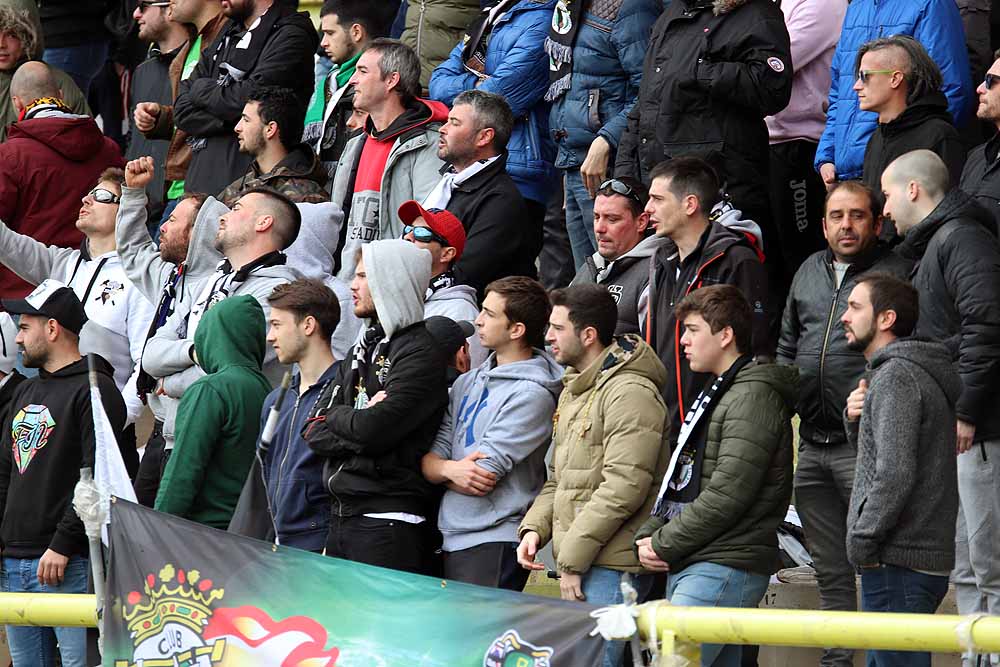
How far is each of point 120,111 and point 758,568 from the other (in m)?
9.12

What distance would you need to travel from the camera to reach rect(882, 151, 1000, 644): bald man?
20.6 ft

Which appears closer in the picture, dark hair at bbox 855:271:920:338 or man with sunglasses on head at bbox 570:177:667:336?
dark hair at bbox 855:271:920:338

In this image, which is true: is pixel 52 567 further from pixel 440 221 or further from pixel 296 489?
pixel 440 221

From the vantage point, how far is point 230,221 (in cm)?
766

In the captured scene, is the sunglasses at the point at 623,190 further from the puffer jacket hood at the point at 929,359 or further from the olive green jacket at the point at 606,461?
the puffer jacket hood at the point at 929,359

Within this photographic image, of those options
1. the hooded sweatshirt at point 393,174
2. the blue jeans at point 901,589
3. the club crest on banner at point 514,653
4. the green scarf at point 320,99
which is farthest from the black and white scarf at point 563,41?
the club crest on banner at point 514,653

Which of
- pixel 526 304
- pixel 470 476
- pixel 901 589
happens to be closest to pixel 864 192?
pixel 526 304

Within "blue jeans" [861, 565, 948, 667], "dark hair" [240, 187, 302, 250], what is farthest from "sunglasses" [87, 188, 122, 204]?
"blue jeans" [861, 565, 948, 667]

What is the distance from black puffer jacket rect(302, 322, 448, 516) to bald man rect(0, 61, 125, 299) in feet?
14.3

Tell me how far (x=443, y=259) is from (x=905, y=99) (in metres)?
2.17

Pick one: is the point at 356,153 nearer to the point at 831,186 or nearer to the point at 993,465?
the point at 831,186

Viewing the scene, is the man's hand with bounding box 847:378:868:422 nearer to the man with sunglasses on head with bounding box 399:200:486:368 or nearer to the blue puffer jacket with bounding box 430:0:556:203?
the man with sunglasses on head with bounding box 399:200:486:368

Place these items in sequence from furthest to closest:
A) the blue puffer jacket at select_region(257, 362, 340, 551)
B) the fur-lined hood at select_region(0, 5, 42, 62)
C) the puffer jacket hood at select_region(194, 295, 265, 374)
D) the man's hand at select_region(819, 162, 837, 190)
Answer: the fur-lined hood at select_region(0, 5, 42, 62)
the man's hand at select_region(819, 162, 837, 190)
the puffer jacket hood at select_region(194, 295, 265, 374)
the blue puffer jacket at select_region(257, 362, 340, 551)

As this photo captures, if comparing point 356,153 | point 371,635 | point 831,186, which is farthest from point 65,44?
point 371,635
